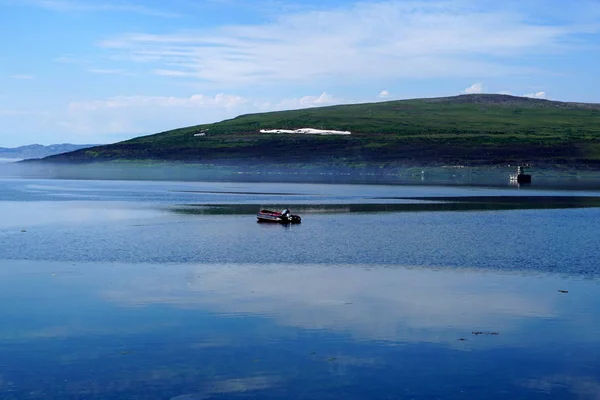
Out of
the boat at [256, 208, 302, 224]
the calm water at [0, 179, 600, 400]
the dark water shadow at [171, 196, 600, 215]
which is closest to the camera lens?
the calm water at [0, 179, 600, 400]

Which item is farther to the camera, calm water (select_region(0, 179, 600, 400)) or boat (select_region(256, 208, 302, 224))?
boat (select_region(256, 208, 302, 224))

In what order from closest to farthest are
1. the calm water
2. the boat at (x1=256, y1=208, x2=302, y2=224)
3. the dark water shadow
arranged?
the calm water, the boat at (x1=256, y1=208, x2=302, y2=224), the dark water shadow

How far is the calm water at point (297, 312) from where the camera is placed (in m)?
20.8

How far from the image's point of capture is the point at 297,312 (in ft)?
94.8

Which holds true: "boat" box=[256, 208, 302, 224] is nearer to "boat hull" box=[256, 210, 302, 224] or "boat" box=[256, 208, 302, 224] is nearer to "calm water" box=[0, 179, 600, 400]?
"boat hull" box=[256, 210, 302, 224]

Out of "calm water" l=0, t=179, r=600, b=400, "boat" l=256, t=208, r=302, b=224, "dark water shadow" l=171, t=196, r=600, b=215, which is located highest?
"boat" l=256, t=208, r=302, b=224

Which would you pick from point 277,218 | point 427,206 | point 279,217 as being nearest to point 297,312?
point 279,217

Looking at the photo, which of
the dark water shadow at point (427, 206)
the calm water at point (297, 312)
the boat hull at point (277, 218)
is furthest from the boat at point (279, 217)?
the dark water shadow at point (427, 206)

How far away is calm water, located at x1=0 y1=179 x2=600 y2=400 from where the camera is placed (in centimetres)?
2077

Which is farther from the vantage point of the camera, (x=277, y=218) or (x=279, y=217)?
(x=277, y=218)

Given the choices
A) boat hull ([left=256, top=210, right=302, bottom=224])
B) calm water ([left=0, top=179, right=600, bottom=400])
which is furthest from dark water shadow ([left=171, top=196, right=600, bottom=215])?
calm water ([left=0, top=179, right=600, bottom=400])

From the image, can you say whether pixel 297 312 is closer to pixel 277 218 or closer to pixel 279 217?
pixel 279 217

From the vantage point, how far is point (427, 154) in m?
198

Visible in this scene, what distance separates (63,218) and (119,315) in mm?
42269
